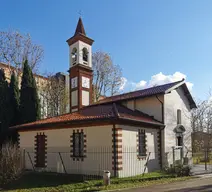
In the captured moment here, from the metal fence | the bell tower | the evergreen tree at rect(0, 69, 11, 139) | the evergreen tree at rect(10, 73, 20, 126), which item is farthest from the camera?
the bell tower

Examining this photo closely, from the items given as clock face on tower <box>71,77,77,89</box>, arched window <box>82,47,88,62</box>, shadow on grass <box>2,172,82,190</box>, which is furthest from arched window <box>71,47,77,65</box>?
shadow on grass <box>2,172,82,190</box>

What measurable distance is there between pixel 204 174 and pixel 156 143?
368 cm

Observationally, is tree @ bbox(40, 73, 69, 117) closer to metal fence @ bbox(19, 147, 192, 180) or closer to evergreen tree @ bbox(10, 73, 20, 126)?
evergreen tree @ bbox(10, 73, 20, 126)

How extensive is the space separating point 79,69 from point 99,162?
413 inches

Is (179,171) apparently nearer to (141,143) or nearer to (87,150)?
(141,143)

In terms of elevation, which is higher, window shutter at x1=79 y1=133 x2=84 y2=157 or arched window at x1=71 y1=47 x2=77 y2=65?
arched window at x1=71 y1=47 x2=77 y2=65

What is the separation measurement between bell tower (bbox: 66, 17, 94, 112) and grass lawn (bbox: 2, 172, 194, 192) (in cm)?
880

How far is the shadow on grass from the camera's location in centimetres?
1281

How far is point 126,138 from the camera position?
15.3m

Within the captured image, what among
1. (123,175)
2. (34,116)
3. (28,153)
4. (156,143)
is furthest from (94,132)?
(34,116)

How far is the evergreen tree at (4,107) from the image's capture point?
21781 mm

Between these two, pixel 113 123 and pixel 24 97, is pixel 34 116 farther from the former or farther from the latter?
pixel 113 123

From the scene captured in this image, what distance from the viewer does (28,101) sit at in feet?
75.7

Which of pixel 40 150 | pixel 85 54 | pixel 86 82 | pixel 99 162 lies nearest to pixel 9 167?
pixel 99 162
